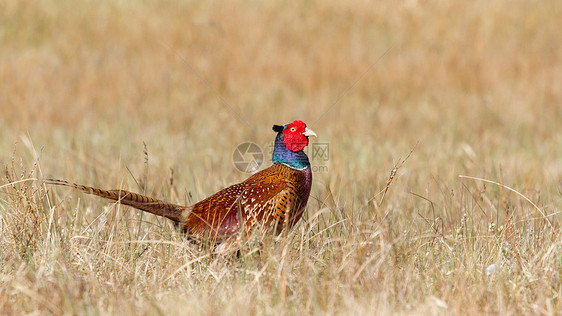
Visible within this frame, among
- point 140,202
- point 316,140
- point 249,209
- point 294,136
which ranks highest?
point 294,136

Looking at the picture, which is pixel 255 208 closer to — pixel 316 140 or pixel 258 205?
pixel 258 205

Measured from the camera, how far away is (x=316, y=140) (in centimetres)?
818

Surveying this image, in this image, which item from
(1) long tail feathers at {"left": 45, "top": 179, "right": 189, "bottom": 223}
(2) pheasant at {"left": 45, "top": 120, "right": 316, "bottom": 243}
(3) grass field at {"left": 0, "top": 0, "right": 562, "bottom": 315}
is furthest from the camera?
(2) pheasant at {"left": 45, "top": 120, "right": 316, "bottom": 243}

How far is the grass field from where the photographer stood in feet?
10.7

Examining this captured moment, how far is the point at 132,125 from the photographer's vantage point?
9.20m

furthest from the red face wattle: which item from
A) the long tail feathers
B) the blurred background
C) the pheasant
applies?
the blurred background

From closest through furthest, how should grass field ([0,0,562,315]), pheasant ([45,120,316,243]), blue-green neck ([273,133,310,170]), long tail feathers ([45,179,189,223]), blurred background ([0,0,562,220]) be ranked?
1. grass field ([0,0,562,315])
2. long tail feathers ([45,179,189,223])
3. pheasant ([45,120,316,243])
4. blue-green neck ([273,133,310,170])
5. blurred background ([0,0,562,220])

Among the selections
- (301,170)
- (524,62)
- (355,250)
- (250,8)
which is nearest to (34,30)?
(250,8)

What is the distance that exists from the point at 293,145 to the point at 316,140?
4063mm

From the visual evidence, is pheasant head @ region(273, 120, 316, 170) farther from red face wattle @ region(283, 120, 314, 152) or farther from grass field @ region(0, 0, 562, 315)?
grass field @ region(0, 0, 562, 315)

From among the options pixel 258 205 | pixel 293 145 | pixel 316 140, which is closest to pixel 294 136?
pixel 293 145

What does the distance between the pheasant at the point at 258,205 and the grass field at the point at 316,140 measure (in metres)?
0.13

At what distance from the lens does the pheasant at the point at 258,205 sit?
394 centimetres

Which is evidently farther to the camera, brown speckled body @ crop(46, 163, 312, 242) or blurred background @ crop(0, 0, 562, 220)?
blurred background @ crop(0, 0, 562, 220)
